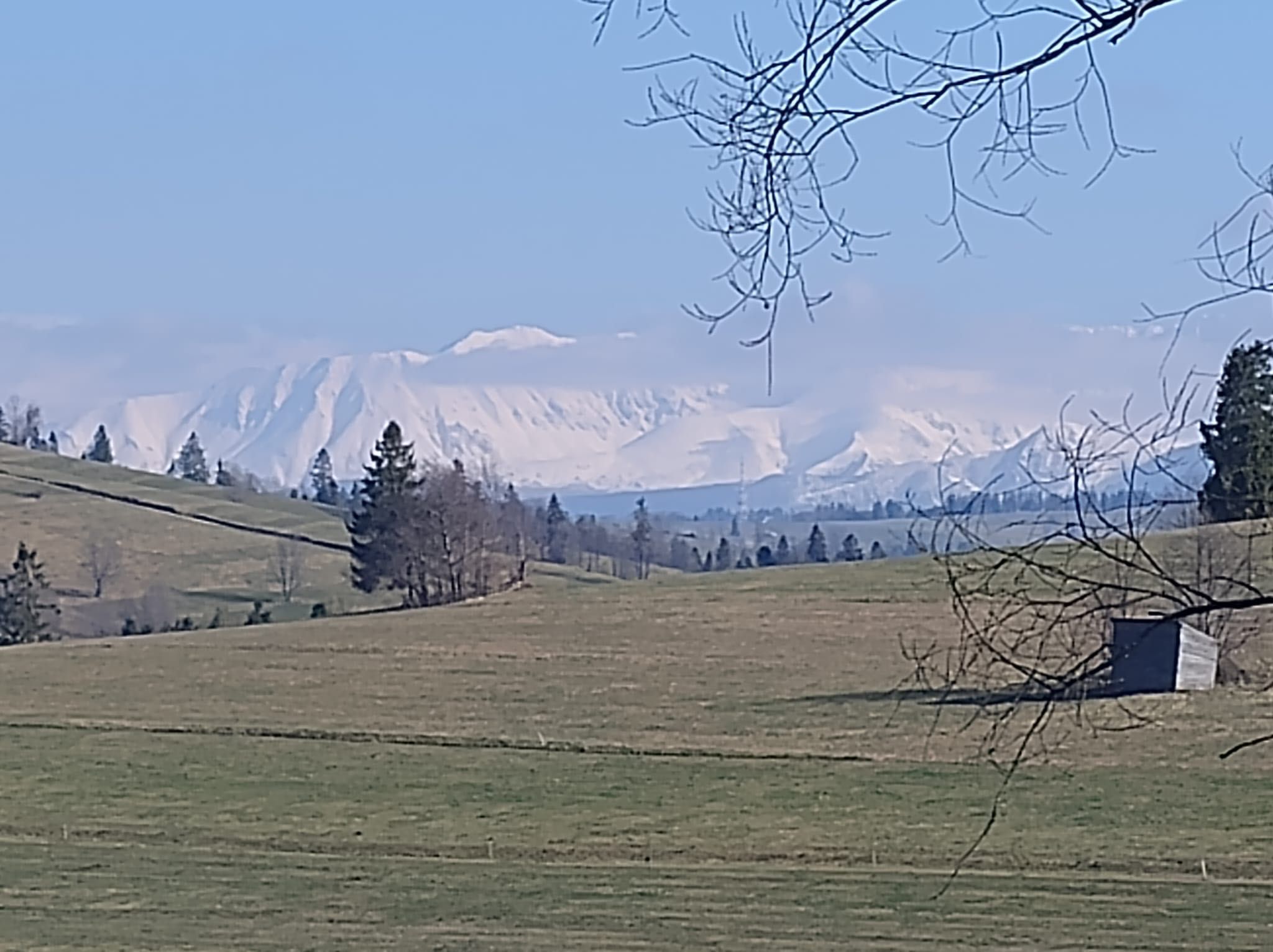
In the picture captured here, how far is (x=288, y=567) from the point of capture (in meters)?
122

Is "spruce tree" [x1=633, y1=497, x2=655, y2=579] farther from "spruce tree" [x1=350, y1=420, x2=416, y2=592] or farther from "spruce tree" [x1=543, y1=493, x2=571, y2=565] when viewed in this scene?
"spruce tree" [x1=350, y1=420, x2=416, y2=592]

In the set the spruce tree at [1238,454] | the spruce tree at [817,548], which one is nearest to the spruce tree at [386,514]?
the spruce tree at [817,548]

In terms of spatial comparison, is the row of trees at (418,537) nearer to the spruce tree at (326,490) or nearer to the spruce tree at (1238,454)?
the spruce tree at (326,490)

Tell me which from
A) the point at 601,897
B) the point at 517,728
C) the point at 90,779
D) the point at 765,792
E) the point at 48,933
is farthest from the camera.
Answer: the point at 517,728

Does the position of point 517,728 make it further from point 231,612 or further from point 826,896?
point 231,612

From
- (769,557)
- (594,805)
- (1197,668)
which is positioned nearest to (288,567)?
(769,557)

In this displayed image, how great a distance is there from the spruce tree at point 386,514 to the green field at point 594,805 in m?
32.2

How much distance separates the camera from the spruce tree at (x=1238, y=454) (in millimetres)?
5695

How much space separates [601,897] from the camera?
70.3 feet

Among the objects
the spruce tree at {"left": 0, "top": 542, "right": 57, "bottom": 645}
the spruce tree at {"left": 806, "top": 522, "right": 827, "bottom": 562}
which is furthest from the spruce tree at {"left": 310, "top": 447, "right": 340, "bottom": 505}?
the spruce tree at {"left": 0, "top": 542, "right": 57, "bottom": 645}

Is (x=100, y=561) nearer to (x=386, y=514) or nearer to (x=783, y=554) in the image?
(x=386, y=514)

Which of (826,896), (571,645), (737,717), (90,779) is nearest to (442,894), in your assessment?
(826,896)

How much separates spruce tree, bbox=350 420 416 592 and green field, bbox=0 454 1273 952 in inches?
1266

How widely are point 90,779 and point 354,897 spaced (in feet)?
44.8
